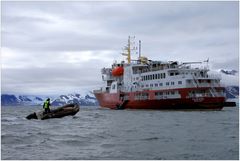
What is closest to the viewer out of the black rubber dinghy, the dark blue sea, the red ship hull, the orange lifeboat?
the dark blue sea

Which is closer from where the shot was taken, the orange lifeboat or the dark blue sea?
the dark blue sea

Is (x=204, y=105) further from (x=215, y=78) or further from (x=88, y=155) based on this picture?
(x=88, y=155)

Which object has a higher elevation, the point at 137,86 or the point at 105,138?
the point at 137,86

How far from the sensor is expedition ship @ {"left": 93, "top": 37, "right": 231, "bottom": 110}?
43.6 m

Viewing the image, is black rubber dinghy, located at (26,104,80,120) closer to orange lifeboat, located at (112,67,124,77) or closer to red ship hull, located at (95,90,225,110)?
red ship hull, located at (95,90,225,110)

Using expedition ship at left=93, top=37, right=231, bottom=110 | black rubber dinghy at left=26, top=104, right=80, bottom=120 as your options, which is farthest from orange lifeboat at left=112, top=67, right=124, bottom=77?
black rubber dinghy at left=26, top=104, right=80, bottom=120

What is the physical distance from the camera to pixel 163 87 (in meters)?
46.9

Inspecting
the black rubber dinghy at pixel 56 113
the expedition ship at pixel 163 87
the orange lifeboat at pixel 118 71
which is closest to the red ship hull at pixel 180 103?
the expedition ship at pixel 163 87

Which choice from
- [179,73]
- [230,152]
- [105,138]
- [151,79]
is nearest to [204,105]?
[179,73]

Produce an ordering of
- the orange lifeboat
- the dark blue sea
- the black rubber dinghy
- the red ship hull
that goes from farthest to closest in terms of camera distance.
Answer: the orange lifeboat → the red ship hull → the black rubber dinghy → the dark blue sea

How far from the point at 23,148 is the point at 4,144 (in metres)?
1.57

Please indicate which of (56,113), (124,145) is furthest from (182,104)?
(124,145)

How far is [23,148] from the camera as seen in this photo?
51.0ft

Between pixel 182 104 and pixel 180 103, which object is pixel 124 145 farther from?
pixel 180 103
